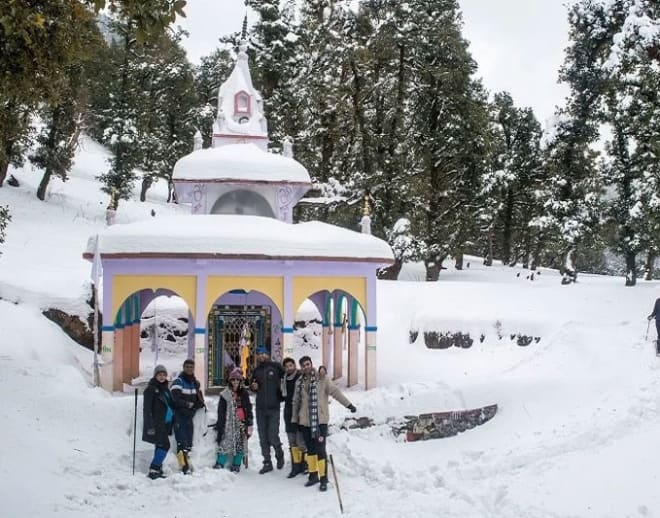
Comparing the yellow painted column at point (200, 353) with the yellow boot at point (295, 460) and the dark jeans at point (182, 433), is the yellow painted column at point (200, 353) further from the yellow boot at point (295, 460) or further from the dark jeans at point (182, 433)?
the yellow boot at point (295, 460)

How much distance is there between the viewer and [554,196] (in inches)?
990

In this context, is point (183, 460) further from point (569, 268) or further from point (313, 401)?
point (569, 268)

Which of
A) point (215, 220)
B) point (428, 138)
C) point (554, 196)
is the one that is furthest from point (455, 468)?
point (428, 138)

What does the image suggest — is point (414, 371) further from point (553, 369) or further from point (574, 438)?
point (574, 438)

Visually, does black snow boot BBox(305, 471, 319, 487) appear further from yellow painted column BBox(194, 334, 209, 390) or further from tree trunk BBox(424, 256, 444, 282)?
tree trunk BBox(424, 256, 444, 282)

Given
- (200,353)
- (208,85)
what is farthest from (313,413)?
(208,85)

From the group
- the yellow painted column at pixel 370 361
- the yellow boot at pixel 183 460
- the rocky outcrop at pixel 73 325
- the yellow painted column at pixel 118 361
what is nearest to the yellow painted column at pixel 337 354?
the yellow painted column at pixel 370 361

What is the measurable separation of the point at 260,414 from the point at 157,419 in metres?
1.36

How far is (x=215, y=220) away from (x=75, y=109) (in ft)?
62.1

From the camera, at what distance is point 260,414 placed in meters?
9.12

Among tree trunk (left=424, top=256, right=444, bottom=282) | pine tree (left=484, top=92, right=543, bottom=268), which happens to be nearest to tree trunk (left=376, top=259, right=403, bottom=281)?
tree trunk (left=424, top=256, right=444, bottom=282)

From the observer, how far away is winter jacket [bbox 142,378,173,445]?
8.61 metres

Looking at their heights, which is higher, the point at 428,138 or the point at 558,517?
the point at 428,138

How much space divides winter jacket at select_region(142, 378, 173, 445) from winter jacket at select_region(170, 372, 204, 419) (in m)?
0.10
